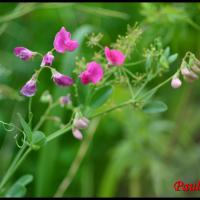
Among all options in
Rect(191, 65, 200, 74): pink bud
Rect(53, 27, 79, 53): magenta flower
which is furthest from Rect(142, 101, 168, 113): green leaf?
Rect(53, 27, 79, 53): magenta flower

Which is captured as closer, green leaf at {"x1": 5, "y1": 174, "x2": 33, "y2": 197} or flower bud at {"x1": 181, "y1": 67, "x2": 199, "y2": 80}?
flower bud at {"x1": 181, "y1": 67, "x2": 199, "y2": 80}

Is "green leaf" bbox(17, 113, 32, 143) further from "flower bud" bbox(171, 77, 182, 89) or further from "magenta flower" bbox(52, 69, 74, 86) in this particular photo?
"flower bud" bbox(171, 77, 182, 89)

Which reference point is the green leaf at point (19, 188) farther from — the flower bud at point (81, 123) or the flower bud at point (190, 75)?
the flower bud at point (190, 75)

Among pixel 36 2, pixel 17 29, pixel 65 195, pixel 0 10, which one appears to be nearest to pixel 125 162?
pixel 65 195

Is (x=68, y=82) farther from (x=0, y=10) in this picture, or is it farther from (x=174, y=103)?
(x=0, y=10)

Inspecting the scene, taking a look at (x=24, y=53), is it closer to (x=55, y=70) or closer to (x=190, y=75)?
(x=55, y=70)
